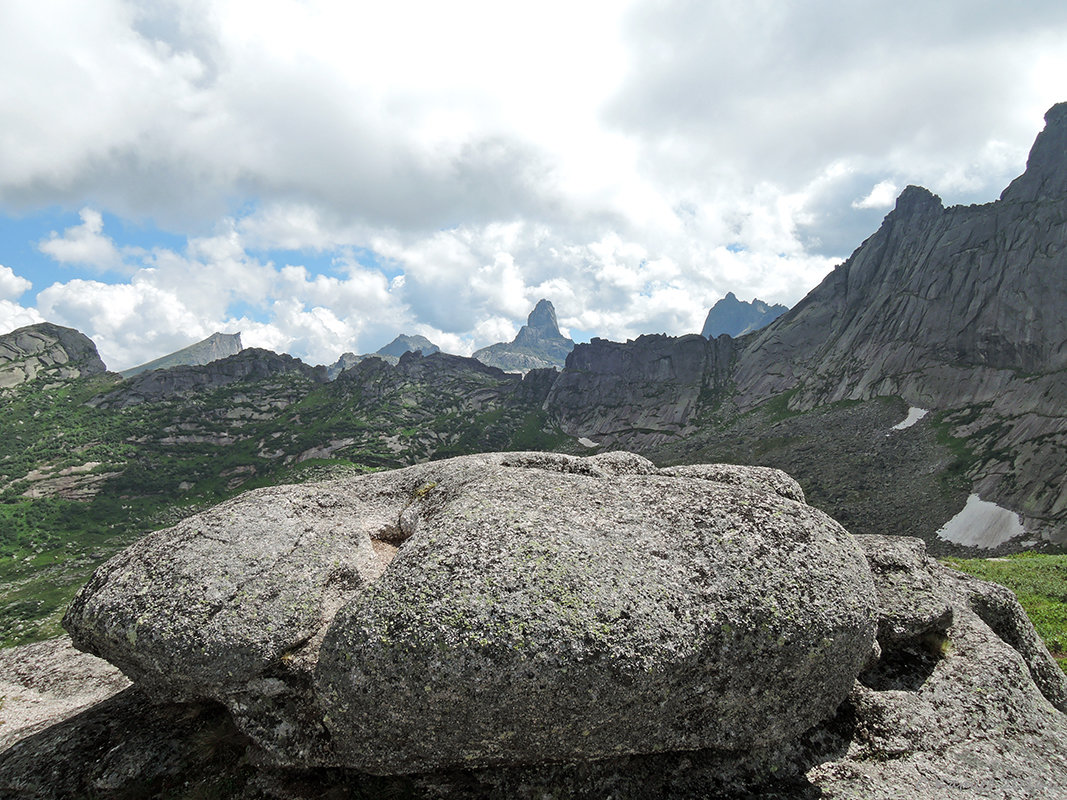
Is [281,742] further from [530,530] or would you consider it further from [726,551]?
[726,551]

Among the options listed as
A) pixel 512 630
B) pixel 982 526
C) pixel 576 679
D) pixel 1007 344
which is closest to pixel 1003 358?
pixel 1007 344

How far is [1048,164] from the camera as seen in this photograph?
604 ft

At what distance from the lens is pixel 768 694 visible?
969cm

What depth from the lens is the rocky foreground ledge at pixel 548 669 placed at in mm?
9055

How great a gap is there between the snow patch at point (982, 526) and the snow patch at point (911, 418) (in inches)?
2340

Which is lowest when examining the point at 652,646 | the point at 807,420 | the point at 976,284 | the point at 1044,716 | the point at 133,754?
the point at 133,754

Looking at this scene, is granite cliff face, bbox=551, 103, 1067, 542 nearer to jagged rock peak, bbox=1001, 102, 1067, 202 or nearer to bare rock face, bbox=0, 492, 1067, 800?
jagged rock peak, bbox=1001, 102, 1067, 202

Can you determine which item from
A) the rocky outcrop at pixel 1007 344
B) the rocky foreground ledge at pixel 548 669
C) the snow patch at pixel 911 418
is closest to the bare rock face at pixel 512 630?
the rocky foreground ledge at pixel 548 669

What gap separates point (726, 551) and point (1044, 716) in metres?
8.43

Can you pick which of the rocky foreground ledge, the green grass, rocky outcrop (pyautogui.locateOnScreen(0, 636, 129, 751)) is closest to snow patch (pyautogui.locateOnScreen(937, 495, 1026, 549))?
the green grass

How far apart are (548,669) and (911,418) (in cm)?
20546

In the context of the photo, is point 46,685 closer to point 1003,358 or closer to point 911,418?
point 911,418

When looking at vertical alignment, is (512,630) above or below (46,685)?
above

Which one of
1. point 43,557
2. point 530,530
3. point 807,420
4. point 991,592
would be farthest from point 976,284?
point 43,557
